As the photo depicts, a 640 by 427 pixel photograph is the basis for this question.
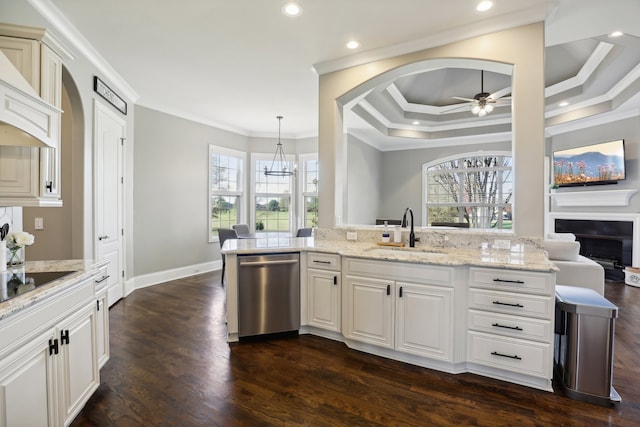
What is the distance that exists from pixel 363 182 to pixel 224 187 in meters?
3.08

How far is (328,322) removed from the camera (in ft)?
9.71

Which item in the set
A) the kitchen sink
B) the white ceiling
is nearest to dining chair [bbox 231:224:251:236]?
the white ceiling

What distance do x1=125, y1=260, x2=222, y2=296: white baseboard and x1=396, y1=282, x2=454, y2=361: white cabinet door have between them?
389cm

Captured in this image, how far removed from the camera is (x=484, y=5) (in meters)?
2.56

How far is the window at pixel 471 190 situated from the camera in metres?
7.04

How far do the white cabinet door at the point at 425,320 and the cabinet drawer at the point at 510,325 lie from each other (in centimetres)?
18

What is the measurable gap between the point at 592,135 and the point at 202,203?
24.6 feet

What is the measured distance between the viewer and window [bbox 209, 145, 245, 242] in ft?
20.2

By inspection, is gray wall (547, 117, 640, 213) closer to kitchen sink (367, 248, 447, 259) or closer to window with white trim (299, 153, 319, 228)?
kitchen sink (367, 248, 447, 259)

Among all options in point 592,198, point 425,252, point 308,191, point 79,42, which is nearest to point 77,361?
point 425,252

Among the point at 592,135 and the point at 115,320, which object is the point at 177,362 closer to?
the point at 115,320

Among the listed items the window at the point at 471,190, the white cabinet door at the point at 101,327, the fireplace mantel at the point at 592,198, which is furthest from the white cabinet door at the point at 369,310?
the fireplace mantel at the point at 592,198

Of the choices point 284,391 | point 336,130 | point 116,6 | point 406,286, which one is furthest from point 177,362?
point 116,6

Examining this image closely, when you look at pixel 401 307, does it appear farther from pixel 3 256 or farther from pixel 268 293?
pixel 3 256
